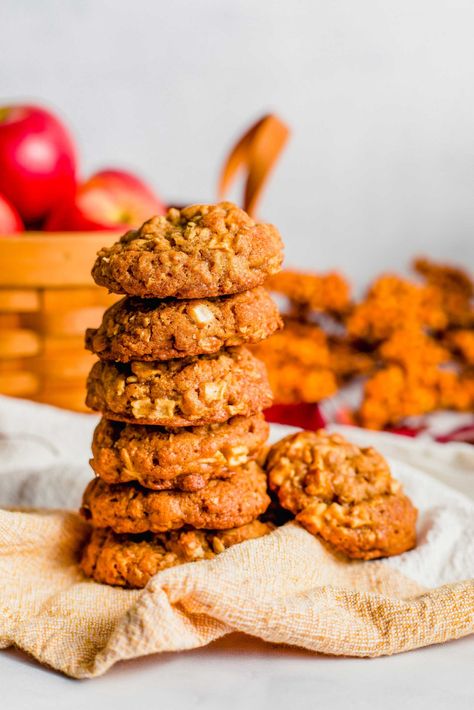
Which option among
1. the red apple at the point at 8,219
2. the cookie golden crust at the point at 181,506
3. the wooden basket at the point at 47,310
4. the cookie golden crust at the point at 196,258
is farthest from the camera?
the red apple at the point at 8,219

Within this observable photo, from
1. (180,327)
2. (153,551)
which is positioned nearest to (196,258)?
(180,327)

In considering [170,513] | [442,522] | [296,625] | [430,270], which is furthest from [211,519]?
[430,270]

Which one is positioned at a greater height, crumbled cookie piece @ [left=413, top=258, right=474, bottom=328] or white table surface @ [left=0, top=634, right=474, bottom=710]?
white table surface @ [left=0, top=634, right=474, bottom=710]

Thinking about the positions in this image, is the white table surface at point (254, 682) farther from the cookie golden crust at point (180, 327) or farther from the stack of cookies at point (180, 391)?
the cookie golden crust at point (180, 327)

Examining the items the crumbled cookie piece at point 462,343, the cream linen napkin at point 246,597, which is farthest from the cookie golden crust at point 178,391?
the crumbled cookie piece at point 462,343

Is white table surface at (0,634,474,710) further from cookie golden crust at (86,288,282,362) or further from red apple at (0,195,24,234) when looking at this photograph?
red apple at (0,195,24,234)

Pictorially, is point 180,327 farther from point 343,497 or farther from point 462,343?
point 462,343

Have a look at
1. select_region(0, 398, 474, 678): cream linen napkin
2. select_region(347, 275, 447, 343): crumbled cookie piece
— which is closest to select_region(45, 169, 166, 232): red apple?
select_region(347, 275, 447, 343): crumbled cookie piece
